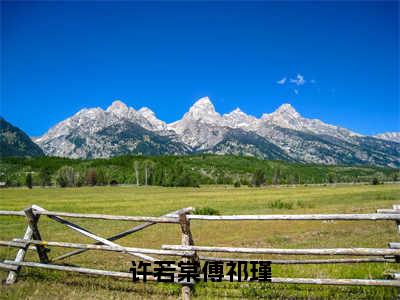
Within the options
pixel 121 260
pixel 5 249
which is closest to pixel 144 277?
pixel 121 260

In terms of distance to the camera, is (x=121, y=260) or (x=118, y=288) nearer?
(x=118, y=288)

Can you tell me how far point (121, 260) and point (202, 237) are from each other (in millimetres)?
8576

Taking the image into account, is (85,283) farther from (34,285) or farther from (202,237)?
(202,237)

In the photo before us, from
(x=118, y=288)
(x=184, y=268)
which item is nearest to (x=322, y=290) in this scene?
(x=184, y=268)

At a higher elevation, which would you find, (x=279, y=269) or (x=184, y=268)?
(x=184, y=268)

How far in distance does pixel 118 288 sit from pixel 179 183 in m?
140

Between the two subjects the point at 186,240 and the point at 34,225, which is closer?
the point at 186,240

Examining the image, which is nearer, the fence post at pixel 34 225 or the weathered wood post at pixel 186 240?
the weathered wood post at pixel 186 240

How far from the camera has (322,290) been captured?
26.9ft

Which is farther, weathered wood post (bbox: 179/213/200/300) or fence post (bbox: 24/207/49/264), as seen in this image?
fence post (bbox: 24/207/49/264)

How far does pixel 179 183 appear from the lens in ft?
487

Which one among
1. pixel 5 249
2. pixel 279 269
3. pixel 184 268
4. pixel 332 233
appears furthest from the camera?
pixel 332 233

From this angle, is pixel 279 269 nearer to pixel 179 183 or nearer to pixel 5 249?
pixel 5 249

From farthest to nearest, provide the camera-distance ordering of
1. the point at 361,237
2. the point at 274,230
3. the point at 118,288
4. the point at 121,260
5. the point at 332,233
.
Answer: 1. the point at 274,230
2. the point at 332,233
3. the point at 361,237
4. the point at 121,260
5. the point at 118,288
